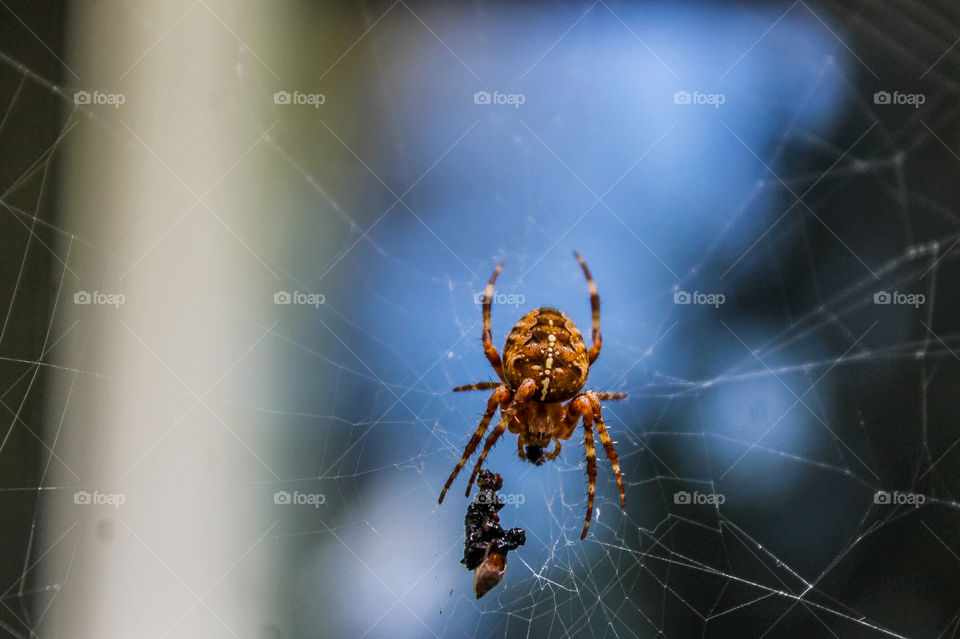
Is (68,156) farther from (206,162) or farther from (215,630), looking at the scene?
(215,630)

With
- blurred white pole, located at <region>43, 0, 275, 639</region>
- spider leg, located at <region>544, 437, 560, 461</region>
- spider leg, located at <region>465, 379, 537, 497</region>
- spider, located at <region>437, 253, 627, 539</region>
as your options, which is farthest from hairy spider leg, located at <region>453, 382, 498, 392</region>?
blurred white pole, located at <region>43, 0, 275, 639</region>

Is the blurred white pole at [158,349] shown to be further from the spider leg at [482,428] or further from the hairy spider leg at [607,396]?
the hairy spider leg at [607,396]

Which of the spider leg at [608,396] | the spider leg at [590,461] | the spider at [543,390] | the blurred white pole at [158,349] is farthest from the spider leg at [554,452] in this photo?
the blurred white pole at [158,349]

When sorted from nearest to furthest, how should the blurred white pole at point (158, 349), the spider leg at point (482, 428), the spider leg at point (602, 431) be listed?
the spider leg at point (482, 428) → the spider leg at point (602, 431) → the blurred white pole at point (158, 349)

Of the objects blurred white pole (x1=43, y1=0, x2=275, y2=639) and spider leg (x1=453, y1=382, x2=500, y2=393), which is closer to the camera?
spider leg (x1=453, y1=382, x2=500, y2=393)

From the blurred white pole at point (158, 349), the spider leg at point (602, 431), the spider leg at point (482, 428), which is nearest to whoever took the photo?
the spider leg at point (482, 428)

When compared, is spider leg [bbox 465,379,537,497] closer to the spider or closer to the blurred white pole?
the spider
